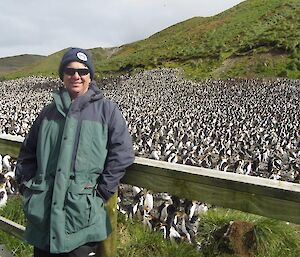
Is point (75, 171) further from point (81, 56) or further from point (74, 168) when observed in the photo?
point (81, 56)

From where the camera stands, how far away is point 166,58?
2442 inches

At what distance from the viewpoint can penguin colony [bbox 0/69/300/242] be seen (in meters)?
8.70

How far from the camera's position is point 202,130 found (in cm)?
2139

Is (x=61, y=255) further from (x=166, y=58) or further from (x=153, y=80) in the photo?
(x=166, y=58)

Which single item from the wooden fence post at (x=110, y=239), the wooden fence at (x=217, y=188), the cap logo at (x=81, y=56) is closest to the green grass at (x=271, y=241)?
the wooden fence post at (x=110, y=239)

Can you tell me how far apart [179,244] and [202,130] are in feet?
54.6

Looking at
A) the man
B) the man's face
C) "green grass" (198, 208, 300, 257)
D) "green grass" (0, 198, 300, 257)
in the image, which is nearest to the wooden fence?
the man

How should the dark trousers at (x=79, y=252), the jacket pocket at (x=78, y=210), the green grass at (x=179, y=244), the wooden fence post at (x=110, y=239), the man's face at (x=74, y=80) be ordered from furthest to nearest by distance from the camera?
1. the green grass at (x=179, y=244)
2. the wooden fence post at (x=110, y=239)
3. the man's face at (x=74, y=80)
4. the dark trousers at (x=79, y=252)
5. the jacket pocket at (x=78, y=210)

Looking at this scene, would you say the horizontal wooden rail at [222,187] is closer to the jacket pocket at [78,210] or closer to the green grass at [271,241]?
the jacket pocket at [78,210]

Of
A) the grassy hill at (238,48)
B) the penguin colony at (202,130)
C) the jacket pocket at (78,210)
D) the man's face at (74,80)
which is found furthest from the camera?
the grassy hill at (238,48)

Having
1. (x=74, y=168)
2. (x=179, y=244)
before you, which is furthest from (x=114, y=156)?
(x=179, y=244)

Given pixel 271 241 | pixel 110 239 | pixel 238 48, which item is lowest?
pixel 271 241

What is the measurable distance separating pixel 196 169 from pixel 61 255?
102 cm

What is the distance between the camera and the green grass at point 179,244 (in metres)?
4.50
